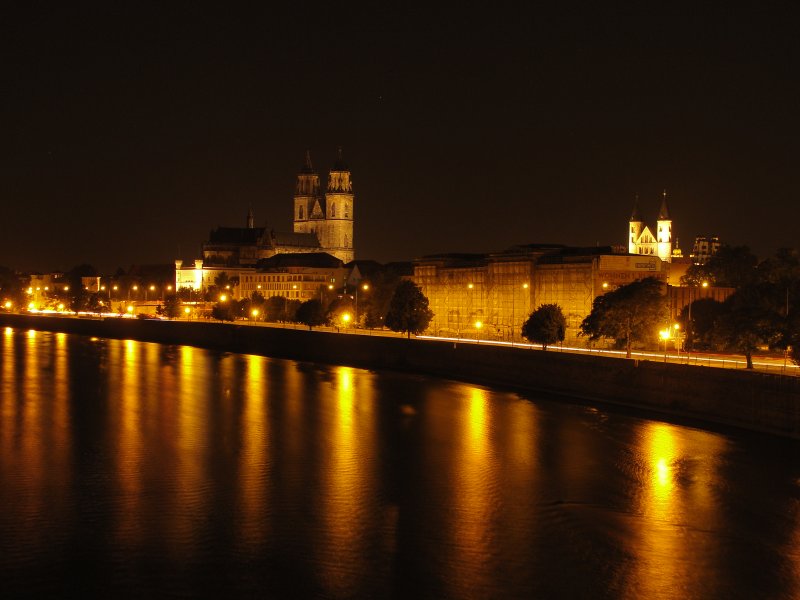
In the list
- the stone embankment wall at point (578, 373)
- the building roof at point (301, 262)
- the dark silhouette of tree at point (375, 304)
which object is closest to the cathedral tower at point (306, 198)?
the building roof at point (301, 262)

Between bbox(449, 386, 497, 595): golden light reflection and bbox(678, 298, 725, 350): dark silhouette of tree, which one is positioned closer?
bbox(449, 386, 497, 595): golden light reflection

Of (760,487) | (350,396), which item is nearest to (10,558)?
(760,487)

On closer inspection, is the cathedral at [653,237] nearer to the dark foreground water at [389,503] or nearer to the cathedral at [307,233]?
the cathedral at [307,233]

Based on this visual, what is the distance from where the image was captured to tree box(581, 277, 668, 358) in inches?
1758

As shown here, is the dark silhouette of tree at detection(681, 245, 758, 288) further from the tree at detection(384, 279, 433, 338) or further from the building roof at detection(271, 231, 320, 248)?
the building roof at detection(271, 231, 320, 248)

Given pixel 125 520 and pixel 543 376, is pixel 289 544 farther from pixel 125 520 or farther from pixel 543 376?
pixel 543 376

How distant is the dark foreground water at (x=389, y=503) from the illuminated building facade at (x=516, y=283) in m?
27.9

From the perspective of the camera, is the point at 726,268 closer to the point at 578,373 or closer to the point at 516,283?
the point at 516,283

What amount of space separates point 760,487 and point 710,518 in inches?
116

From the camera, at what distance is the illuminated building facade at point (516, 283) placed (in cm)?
6362

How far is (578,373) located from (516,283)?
3424 centimetres

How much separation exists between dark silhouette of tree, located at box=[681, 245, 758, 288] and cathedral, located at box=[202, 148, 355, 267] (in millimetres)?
69298

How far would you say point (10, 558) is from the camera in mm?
17781

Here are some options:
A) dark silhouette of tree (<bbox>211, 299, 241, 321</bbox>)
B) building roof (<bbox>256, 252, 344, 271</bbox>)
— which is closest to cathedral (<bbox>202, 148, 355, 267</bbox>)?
building roof (<bbox>256, 252, 344, 271</bbox>)
